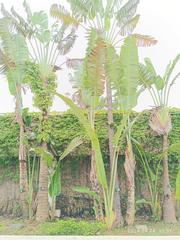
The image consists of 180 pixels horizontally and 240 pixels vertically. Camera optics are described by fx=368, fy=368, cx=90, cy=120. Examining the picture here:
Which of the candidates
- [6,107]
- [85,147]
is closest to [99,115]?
[85,147]

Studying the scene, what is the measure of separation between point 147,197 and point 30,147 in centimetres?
335

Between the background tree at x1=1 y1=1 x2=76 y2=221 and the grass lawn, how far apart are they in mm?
600

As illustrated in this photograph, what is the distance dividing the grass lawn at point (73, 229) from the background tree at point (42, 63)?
1.97ft

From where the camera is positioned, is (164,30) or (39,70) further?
(164,30)

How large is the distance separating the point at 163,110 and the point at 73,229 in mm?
3571

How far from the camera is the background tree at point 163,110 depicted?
8.74 metres

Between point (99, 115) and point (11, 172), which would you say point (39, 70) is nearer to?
point (99, 115)

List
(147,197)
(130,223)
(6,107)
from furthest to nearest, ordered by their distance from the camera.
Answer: (6,107)
(147,197)
(130,223)

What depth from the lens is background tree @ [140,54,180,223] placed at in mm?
8742

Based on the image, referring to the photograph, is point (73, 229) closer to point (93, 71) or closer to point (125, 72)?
point (93, 71)

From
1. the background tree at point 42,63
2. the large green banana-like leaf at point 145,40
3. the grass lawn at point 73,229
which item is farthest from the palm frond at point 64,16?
the grass lawn at point 73,229

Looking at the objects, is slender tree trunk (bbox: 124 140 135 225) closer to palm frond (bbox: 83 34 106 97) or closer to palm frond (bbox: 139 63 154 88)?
palm frond (bbox: 139 63 154 88)

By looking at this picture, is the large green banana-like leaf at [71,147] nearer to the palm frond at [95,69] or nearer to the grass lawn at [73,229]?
the palm frond at [95,69]

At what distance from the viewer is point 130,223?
8477 mm
